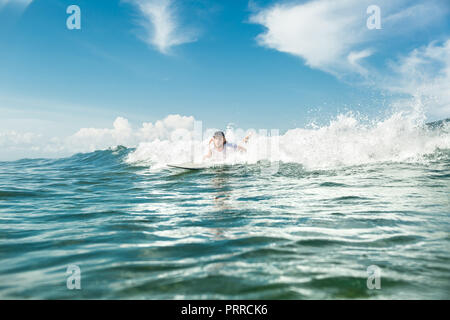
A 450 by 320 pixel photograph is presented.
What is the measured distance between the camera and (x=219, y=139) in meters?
14.7

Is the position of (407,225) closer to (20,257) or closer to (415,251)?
(415,251)

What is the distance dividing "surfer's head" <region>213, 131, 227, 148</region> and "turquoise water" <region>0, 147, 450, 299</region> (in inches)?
241

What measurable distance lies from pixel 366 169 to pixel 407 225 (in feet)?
21.8

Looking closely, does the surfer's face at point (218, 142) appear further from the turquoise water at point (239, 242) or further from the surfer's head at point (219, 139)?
the turquoise water at point (239, 242)

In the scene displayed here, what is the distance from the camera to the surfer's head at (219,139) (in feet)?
47.9

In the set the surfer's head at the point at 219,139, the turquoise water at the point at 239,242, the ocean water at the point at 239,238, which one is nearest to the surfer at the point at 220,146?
the surfer's head at the point at 219,139

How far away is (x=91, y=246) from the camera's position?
14.8 ft

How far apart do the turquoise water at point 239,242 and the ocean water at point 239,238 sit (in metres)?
0.02

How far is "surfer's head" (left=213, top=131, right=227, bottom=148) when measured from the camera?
47.9ft

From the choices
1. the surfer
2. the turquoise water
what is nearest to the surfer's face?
the surfer

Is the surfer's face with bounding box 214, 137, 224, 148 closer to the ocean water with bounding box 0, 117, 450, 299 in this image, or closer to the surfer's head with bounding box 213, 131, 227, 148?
the surfer's head with bounding box 213, 131, 227, 148

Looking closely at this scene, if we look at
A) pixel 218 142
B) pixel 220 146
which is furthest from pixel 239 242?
pixel 220 146

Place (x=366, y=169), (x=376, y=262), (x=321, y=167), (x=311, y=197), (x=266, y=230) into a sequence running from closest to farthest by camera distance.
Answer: (x=376, y=262)
(x=266, y=230)
(x=311, y=197)
(x=366, y=169)
(x=321, y=167)
